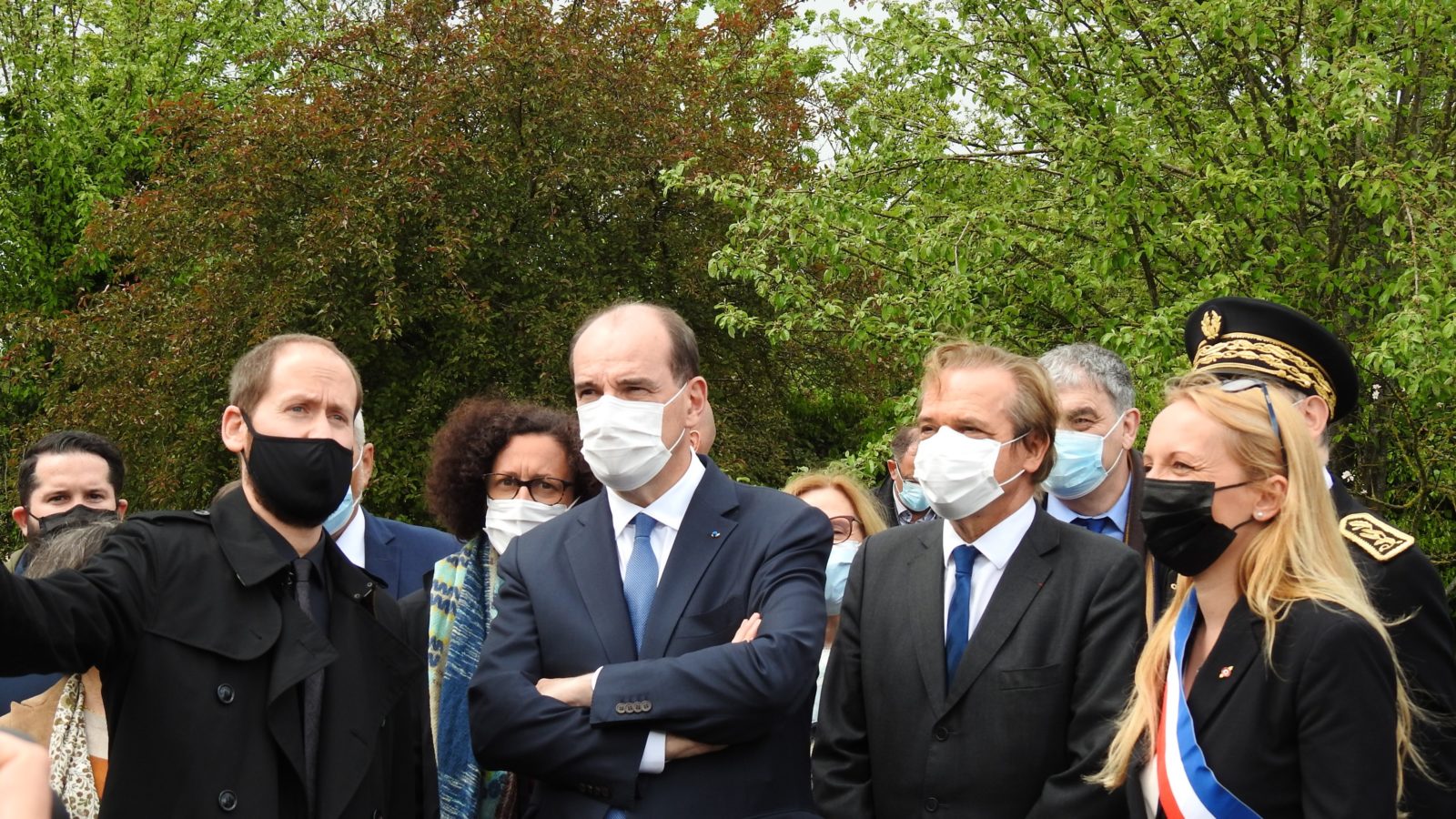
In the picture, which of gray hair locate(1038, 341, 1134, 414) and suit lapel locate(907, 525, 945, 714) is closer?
suit lapel locate(907, 525, 945, 714)

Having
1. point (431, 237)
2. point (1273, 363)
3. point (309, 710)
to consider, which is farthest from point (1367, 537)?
point (431, 237)

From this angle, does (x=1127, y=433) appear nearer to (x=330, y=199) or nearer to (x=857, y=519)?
(x=857, y=519)

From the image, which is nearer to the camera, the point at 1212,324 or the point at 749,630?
the point at 749,630

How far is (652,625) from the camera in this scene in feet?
13.6

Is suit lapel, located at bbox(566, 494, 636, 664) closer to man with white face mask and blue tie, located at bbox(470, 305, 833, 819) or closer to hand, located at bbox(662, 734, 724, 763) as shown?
man with white face mask and blue tie, located at bbox(470, 305, 833, 819)

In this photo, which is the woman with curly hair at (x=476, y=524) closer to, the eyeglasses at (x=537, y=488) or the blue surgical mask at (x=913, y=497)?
the eyeglasses at (x=537, y=488)

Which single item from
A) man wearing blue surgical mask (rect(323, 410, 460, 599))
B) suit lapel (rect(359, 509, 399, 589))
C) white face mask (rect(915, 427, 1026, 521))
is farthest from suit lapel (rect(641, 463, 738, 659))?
suit lapel (rect(359, 509, 399, 589))

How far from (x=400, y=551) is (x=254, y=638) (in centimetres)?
291

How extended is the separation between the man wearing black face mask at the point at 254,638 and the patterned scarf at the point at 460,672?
1.40 ft

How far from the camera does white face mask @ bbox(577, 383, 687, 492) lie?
441 cm

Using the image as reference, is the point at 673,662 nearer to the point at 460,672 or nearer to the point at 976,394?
the point at 460,672

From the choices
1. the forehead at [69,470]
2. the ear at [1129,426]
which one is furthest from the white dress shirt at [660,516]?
the forehead at [69,470]

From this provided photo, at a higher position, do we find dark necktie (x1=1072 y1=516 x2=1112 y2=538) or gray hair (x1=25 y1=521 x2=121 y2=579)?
gray hair (x1=25 y1=521 x2=121 y2=579)

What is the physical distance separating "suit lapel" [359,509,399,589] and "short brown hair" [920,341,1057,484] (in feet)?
9.56
